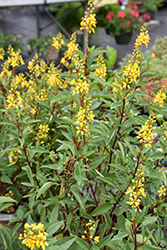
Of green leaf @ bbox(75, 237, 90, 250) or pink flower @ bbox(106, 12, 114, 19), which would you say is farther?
pink flower @ bbox(106, 12, 114, 19)

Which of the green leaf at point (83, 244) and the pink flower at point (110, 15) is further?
the pink flower at point (110, 15)

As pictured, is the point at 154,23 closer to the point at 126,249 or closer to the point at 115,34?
the point at 115,34

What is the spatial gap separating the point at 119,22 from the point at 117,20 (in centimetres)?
7

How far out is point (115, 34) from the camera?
5.94 m

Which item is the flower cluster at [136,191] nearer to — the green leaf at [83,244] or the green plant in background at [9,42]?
the green leaf at [83,244]

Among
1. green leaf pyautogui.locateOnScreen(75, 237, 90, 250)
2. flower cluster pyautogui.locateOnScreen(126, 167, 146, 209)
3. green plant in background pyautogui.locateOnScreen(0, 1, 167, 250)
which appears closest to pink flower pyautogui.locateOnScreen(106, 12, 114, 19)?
green plant in background pyautogui.locateOnScreen(0, 1, 167, 250)

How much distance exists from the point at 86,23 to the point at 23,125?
0.65m

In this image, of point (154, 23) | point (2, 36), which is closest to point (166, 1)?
point (154, 23)

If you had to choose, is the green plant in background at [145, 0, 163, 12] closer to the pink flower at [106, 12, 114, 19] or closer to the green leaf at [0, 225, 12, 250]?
Result: the pink flower at [106, 12, 114, 19]

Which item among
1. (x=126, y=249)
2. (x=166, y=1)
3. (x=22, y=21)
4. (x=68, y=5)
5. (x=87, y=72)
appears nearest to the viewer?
(x=126, y=249)

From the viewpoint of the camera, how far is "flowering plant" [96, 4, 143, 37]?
580 centimetres

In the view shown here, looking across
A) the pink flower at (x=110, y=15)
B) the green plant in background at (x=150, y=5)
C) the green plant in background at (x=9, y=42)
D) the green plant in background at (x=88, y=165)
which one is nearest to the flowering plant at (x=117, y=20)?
the pink flower at (x=110, y=15)

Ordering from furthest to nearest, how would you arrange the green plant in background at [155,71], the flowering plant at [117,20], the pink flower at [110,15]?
1. the pink flower at [110,15]
2. the flowering plant at [117,20]
3. the green plant in background at [155,71]

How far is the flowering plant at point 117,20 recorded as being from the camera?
5801mm
